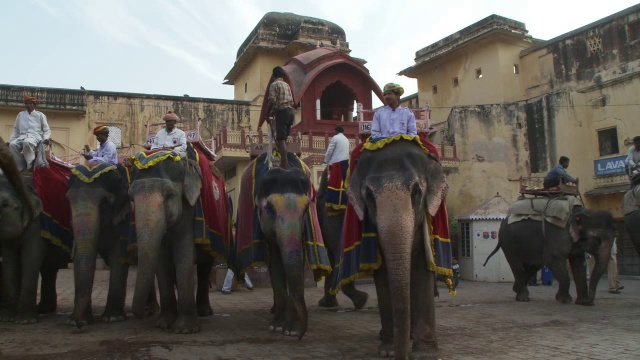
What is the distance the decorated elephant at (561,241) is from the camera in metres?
9.42

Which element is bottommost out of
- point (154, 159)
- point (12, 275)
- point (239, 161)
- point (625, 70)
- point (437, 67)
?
point (12, 275)

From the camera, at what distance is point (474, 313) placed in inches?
316

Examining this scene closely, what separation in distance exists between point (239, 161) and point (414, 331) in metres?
14.6

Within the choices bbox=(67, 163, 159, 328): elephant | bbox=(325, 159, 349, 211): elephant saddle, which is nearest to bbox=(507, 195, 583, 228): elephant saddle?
bbox=(325, 159, 349, 211): elephant saddle

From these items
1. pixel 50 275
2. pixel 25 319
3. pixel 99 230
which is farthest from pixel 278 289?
pixel 50 275

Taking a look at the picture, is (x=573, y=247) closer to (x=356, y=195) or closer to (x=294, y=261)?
(x=294, y=261)

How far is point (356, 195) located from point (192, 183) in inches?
100

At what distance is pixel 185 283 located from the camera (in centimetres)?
646

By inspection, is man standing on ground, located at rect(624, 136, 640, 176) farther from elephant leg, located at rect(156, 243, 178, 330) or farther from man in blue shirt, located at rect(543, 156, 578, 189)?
elephant leg, located at rect(156, 243, 178, 330)

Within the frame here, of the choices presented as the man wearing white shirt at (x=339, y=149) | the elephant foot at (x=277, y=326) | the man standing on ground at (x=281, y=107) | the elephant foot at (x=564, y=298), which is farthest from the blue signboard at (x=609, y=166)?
the elephant foot at (x=277, y=326)

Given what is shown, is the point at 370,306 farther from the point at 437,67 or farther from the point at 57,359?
the point at 437,67

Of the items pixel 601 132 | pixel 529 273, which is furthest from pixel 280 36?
pixel 529 273

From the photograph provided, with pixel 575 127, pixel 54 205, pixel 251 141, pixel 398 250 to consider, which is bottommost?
pixel 398 250

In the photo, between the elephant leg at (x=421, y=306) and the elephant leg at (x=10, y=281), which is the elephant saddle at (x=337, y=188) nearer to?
the elephant leg at (x=421, y=306)
